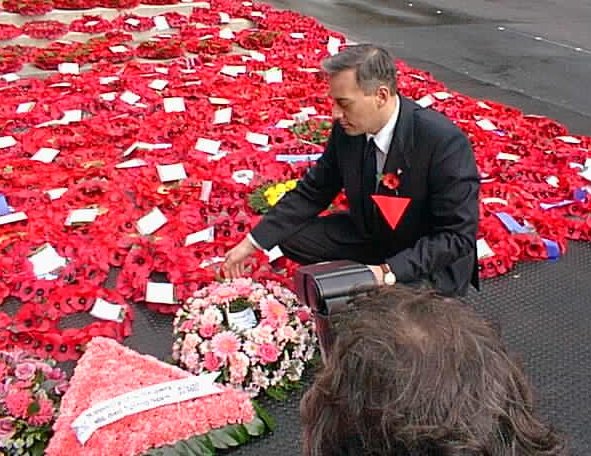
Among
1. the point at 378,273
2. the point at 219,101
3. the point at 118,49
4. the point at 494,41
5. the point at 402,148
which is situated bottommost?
the point at 494,41

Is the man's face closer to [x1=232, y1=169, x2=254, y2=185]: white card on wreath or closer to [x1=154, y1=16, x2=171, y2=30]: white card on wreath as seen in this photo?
Answer: [x1=232, y1=169, x2=254, y2=185]: white card on wreath

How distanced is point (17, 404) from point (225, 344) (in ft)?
2.29

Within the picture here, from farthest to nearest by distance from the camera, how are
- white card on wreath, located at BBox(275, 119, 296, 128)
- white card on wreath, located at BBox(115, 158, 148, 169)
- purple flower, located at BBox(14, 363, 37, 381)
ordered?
white card on wreath, located at BBox(275, 119, 296, 128)
white card on wreath, located at BBox(115, 158, 148, 169)
purple flower, located at BBox(14, 363, 37, 381)

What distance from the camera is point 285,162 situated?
4.75m

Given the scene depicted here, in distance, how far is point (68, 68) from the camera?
22.7 feet

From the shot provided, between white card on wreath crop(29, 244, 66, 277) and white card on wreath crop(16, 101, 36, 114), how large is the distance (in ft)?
7.65

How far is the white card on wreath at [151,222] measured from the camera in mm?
3980

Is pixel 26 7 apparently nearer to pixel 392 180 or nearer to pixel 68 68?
pixel 68 68

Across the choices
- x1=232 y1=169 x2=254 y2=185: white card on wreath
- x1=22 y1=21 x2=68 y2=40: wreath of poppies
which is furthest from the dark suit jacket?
x1=22 y1=21 x2=68 y2=40: wreath of poppies

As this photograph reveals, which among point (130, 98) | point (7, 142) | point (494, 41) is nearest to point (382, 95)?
point (7, 142)

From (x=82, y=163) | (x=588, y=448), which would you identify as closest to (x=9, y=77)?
(x=82, y=163)

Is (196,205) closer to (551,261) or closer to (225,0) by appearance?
(551,261)

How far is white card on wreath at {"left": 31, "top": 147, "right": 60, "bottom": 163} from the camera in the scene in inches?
192

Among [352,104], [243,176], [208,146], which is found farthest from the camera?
[208,146]
